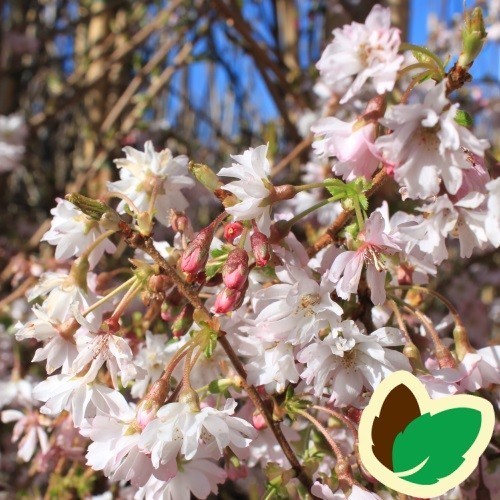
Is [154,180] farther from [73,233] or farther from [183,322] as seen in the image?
[183,322]

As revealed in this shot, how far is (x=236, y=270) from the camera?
2.50 feet

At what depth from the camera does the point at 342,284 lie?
2.56 ft

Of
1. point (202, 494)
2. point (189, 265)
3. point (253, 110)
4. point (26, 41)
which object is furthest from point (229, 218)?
point (253, 110)

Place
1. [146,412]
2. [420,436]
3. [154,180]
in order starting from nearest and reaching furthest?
1. [420,436]
2. [146,412]
3. [154,180]

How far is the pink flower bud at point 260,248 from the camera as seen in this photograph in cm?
75

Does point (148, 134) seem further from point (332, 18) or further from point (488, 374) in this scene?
point (488, 374)

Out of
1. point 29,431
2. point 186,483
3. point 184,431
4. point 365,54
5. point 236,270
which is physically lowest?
point 29,431

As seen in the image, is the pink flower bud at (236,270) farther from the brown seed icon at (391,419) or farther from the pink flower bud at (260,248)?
the brown seed icon at (391,419)

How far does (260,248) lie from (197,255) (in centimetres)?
8

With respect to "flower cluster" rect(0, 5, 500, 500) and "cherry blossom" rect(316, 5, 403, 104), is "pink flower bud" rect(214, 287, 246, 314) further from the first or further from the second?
"cherry blossom" rect(316, 5, 403, 104)

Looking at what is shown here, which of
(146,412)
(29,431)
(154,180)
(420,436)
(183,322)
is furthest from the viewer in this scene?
(29,431)

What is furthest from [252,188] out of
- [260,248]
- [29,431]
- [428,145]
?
[29,431]

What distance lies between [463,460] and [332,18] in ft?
6.75

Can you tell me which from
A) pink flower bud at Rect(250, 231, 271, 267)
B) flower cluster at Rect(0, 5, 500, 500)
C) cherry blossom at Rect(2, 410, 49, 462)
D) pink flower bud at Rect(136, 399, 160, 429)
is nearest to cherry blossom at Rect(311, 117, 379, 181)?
flower cluster at Rect(0, 5, 500, 500)
